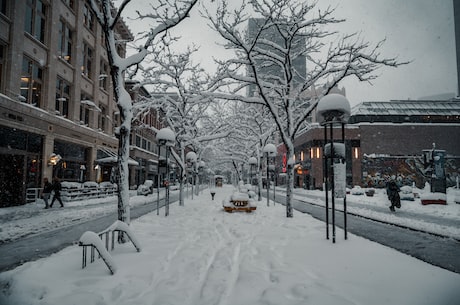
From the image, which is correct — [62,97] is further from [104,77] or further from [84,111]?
[104,77]

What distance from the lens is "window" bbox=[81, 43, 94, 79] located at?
2588 centimetres

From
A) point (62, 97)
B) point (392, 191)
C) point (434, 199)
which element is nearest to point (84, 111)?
point (62, 97)

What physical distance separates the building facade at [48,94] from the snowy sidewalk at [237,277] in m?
9.74

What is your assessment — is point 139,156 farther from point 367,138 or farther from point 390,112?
point 390,112

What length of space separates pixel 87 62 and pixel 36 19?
7.74m

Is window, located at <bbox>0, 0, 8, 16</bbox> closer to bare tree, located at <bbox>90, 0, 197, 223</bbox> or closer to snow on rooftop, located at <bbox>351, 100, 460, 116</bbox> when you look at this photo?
bare tree, located at <bbox>90, 0, 197, 223</bbox>

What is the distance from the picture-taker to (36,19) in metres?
18.9

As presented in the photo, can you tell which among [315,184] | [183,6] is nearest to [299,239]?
[183,6]

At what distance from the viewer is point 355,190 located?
34.8 metres

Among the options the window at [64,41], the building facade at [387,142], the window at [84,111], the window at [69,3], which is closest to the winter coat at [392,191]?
the window at [84,111]

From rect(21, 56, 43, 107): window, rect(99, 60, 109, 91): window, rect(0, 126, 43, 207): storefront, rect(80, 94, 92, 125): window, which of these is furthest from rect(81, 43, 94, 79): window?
rect(0, 126, 43, 207): storefront

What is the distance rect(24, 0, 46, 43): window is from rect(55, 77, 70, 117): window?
10.8ft

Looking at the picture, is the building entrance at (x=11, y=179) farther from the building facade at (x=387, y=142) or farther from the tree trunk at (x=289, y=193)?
the building facade at (x=387, y=142)

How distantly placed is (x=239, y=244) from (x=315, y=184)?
157 ft
